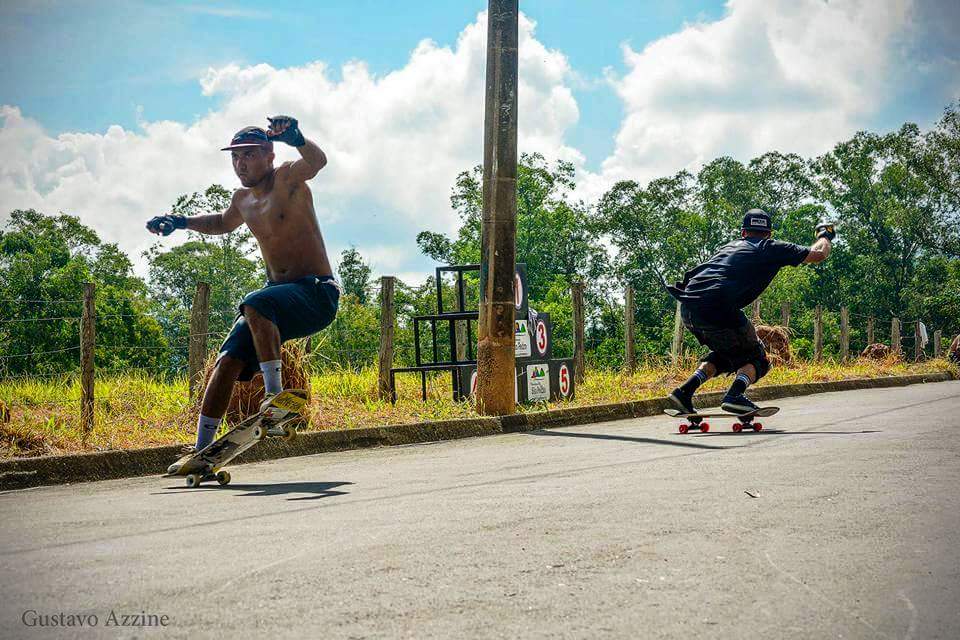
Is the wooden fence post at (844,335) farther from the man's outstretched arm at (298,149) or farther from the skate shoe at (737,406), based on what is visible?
the man's outstretched arm at (298,149)

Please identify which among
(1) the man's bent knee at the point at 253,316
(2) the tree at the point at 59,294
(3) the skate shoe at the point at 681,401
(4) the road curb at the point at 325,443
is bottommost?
(4) the road curb at the point at 325,443

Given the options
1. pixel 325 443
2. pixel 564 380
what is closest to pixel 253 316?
pixel 325 443

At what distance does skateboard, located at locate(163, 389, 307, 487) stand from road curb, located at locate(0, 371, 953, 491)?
3.71 ft

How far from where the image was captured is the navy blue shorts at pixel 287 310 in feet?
20.0

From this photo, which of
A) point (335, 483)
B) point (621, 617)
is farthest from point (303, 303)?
point (621, 617)

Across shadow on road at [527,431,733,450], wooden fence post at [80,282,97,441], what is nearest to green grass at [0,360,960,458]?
wooden fence post at [80,282,97,441]

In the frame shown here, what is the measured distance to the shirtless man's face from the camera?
6.36 metres

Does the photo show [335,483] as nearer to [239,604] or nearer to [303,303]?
[303,303]

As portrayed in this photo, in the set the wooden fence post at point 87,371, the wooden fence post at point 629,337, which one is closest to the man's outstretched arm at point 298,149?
the wooden fence post at point 87,371

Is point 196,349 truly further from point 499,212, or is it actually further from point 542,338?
point 542,338

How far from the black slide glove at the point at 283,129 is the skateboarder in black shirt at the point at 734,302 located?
15.2 feet

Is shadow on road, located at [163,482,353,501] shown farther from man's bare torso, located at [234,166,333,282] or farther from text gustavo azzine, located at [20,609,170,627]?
text gustavo azzine, located at [20,609,170,627]

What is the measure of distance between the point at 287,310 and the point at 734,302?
470 cm

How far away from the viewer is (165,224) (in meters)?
6.74
